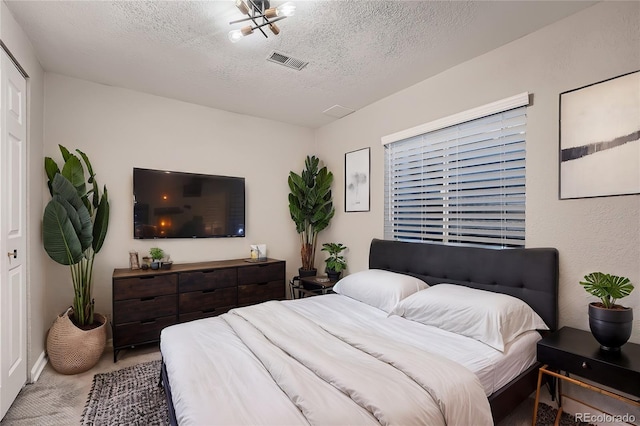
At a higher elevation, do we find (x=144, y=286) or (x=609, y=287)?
(x=609, y=287)

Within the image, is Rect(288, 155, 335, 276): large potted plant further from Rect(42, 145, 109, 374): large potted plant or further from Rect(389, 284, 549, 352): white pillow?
Rect(42, 145, 109, 374): large potted plant

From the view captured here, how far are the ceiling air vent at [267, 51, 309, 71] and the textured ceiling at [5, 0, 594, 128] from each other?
0.05 metres

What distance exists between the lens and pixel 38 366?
255cm

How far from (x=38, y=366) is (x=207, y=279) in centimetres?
148

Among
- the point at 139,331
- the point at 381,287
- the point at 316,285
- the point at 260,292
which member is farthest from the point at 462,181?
the point at 139,331

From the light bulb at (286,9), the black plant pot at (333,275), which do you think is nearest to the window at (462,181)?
the black plant pot at (333,275)

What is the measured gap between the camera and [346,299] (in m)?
2.94

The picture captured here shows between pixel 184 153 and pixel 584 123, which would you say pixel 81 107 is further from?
pixel 584 123

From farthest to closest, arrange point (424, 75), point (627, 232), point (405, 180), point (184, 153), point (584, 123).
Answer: point (184, 153) → point (405, 180) → point (424, 75) → point (584, 123) → point (627, 232)

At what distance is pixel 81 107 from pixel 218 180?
150 cm

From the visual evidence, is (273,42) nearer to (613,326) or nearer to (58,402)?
(613,326)

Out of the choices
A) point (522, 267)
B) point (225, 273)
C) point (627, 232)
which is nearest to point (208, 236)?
point (225, 273)

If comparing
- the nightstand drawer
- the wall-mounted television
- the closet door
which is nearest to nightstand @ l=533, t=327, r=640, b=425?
the nightstand drawer

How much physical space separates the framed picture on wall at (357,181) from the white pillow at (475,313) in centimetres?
152
